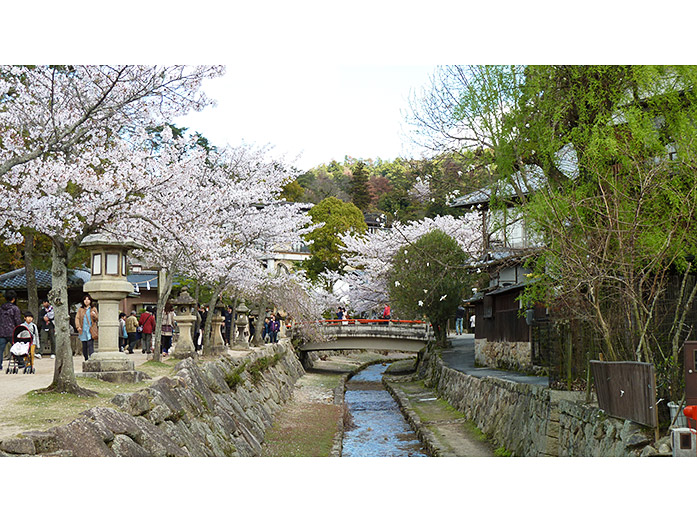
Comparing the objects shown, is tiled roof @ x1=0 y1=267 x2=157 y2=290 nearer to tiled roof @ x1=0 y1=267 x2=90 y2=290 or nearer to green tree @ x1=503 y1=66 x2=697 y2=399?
Result: tiled roof @ x1=0 y1=267 x2=90 y2=290

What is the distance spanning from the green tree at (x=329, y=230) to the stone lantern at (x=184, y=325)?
14.4m

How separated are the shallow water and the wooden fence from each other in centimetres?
661

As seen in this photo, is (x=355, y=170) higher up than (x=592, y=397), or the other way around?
(x=355, y=170)

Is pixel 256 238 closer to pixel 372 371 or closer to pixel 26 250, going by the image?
pixel 26 250

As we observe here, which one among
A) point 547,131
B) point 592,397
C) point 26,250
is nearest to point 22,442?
point 592,397

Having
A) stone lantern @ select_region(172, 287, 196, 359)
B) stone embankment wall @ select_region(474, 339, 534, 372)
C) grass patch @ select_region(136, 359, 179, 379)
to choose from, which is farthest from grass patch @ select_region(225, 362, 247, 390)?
stone embankment wall @ select_region(474, 339, 534, 372)

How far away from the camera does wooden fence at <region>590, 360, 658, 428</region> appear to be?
7.96m

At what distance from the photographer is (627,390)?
853 cm

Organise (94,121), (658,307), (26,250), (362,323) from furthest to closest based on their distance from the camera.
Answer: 1. (362,323)
2. (26,250)
3. (658,307)
4. (94,121)

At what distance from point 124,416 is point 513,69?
940 centimetres

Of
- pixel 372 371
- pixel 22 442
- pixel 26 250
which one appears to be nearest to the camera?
pixel 22 442

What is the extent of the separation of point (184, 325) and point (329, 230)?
16458mm

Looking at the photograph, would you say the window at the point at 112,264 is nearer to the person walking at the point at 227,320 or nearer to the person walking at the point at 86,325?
the person walking at the point at 86,325

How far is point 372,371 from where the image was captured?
36.6 m
